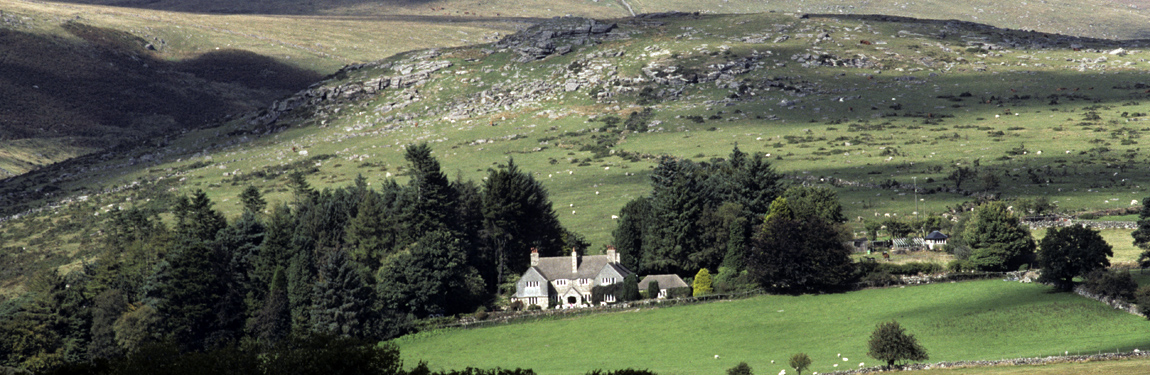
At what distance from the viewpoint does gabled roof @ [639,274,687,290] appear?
88.8 m

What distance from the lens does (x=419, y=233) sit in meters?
99.2

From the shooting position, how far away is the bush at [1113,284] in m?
65.9

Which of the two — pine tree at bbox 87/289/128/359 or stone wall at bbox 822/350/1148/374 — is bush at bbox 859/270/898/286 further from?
pine tree at bbox 87/289/128/359

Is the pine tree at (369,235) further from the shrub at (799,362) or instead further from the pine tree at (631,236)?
the shrub at (799,362)

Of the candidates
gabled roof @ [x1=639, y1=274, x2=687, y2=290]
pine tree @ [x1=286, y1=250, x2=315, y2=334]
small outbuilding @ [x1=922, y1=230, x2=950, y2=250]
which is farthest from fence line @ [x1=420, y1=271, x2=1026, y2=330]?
pine tree @ [x1=286, y1=250, x2=315, y2=334]

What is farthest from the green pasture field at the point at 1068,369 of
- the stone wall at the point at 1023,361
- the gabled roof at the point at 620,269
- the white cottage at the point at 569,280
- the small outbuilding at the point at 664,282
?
the white cottage at the point at 569,280

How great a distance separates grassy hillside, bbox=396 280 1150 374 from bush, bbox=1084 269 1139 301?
1.20 metres

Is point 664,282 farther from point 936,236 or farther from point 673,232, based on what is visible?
point 936,236

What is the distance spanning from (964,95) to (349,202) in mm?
131630

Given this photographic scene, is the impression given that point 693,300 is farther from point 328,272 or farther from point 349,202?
point 349,202

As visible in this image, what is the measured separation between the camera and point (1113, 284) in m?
66.6

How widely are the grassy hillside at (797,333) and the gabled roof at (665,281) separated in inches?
241

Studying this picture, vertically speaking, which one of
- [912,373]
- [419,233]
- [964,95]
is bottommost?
[912,373]

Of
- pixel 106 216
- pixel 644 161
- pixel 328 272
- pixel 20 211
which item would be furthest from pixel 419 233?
pixel 20 211
